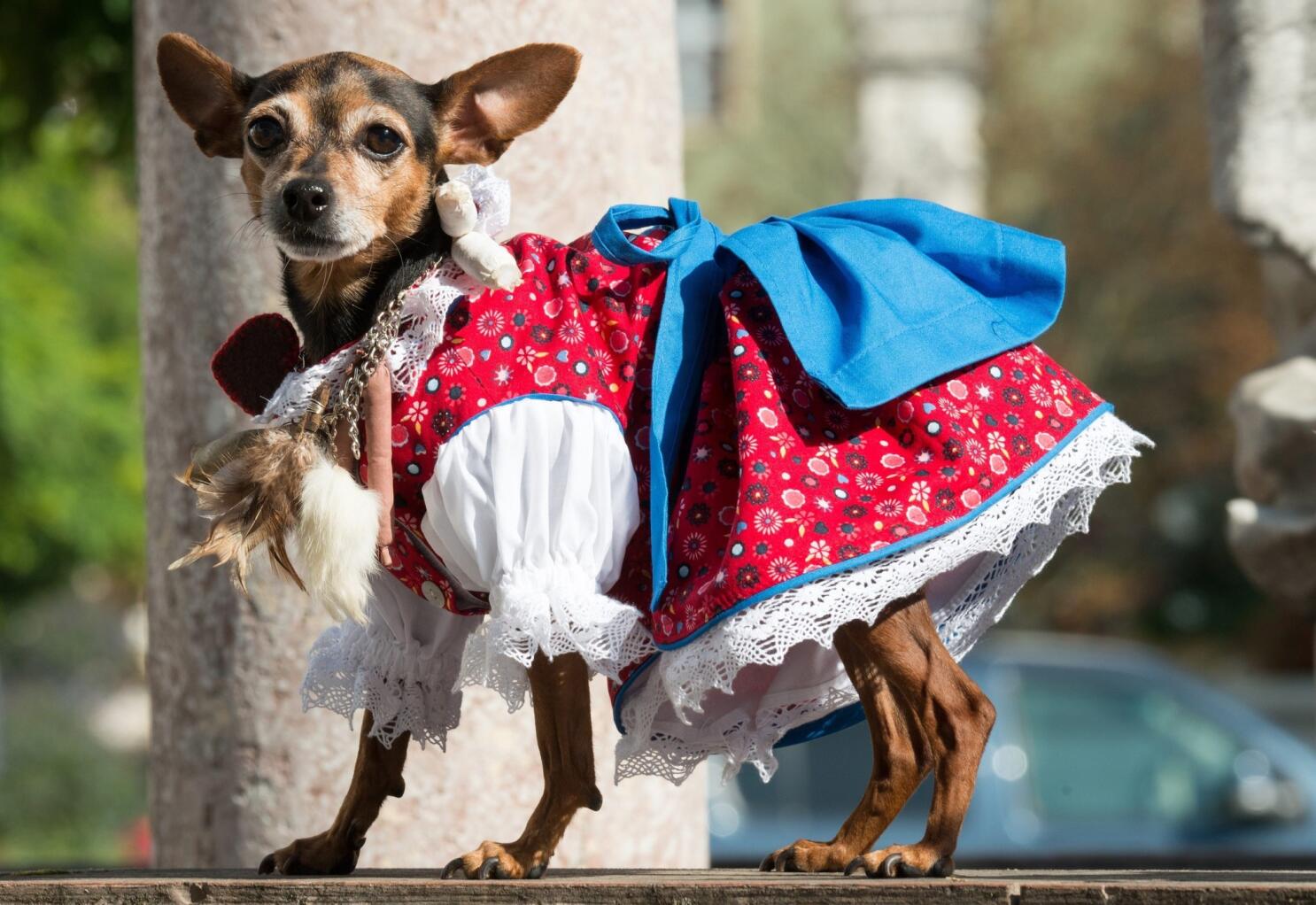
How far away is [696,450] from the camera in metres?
3.23

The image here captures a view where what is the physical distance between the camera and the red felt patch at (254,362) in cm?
340

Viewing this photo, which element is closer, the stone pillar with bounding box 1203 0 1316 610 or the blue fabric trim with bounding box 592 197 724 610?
the blue fabric trim with bounding box 592 197 724 610

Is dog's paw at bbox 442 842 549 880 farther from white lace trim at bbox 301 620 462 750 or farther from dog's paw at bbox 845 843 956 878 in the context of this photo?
dog's paw at bbox 845 843 956 878

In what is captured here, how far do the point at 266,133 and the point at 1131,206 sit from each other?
1814cm

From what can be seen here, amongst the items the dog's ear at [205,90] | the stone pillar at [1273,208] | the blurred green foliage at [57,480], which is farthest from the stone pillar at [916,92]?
the dog's ear at [205,90]

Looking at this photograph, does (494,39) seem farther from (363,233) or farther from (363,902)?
(363,902)

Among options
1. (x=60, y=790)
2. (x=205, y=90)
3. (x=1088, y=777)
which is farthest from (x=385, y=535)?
(x=60, y=790)

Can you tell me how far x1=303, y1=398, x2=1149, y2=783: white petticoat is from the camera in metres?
3.04

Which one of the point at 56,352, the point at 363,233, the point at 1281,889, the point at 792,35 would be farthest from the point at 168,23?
the point at 792,35

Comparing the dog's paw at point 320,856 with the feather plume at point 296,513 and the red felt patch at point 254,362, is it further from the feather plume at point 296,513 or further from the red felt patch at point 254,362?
the red felt patch at point 254,362

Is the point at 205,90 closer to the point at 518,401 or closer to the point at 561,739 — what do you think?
the point at 518,401

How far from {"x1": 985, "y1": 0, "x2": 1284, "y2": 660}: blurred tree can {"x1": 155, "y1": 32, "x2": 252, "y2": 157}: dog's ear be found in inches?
683

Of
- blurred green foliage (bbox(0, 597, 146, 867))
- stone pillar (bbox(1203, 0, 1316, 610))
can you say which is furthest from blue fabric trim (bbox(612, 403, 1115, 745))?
blurred green foliage (bbox(0, 597, 146, 867))

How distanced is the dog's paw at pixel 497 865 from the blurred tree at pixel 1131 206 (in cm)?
1767
